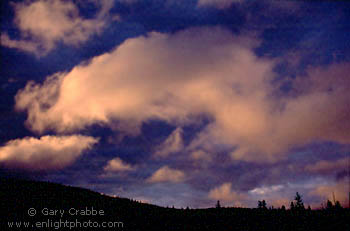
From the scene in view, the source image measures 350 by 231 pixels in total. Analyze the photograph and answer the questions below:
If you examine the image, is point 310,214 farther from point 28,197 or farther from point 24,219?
point 28,197

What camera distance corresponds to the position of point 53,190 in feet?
356

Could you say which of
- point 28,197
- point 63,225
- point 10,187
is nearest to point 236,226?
point 63,225

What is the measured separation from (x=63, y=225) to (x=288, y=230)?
53911 mm

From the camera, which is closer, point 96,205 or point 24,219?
point 24,219

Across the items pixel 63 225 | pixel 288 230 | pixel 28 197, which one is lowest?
pixel 288 230

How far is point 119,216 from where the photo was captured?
288ft

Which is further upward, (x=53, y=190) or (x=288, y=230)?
(x=53, y=190)

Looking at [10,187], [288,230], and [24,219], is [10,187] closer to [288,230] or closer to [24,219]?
[24,219]

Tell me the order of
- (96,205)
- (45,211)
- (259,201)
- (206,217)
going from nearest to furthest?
(45,211) → (206,217) → (96,205) → (259,201)

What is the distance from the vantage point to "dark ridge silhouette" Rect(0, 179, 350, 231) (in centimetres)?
7750

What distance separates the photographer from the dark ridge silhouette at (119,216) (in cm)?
7750

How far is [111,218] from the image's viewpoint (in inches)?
3322

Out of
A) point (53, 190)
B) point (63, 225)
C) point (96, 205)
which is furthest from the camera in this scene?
point (53, 190)

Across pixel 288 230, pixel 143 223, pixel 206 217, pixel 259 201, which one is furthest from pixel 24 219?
pixel 259 201
